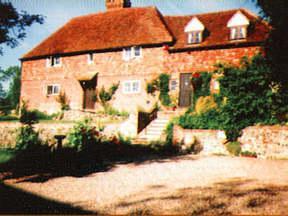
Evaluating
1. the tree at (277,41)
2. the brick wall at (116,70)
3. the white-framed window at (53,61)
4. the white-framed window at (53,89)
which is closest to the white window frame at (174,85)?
the brick wall at (116,70)

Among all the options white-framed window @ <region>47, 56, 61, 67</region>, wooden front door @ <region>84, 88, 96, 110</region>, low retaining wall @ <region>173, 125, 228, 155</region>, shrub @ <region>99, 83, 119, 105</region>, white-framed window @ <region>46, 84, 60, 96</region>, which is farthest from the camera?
white-framed window @ <region>47, 56, 61, 67</region>

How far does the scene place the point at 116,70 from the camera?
1044 inches

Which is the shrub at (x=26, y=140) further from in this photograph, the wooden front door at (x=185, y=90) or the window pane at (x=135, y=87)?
the window pane at (x=135, y=87)

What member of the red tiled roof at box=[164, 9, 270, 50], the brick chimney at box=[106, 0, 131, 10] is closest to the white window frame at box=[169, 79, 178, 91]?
the red tiled roof at box=[164, 9, 270, 50]

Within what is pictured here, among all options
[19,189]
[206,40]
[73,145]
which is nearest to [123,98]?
[206,40]

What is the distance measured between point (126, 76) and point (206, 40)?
8225 mm

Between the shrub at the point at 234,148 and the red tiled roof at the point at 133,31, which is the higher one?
the red tiled roof at the point at 133,31

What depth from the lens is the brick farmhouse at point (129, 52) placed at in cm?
2284

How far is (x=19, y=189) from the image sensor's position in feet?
24.9

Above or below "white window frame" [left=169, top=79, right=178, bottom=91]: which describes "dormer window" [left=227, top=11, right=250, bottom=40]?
above

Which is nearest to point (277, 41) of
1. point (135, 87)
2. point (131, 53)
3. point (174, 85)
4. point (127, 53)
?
point (174, 85)

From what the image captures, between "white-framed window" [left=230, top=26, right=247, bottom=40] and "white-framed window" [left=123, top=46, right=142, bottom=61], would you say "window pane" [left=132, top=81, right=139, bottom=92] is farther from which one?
"white-framed window" [left=230, top=26, right=247, bottom=40]

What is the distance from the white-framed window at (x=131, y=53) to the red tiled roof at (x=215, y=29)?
3.40 m

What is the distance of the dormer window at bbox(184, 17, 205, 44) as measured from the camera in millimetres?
23656
